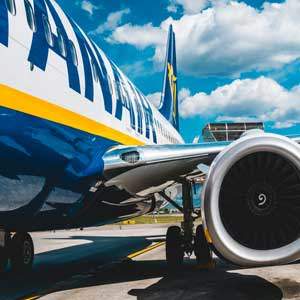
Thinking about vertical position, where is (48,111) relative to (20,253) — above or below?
above

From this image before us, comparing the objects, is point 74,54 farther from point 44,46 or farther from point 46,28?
point 44,46

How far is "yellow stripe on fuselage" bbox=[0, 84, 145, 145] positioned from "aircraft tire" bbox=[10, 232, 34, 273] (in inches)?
154

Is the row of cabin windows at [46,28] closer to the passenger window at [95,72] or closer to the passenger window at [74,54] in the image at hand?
the passenger window at [74,54]

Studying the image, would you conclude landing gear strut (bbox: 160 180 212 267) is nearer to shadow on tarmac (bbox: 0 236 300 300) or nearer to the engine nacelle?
shadow on tarmac (bbox: 0 236 300 300)

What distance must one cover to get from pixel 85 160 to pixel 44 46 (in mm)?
1585

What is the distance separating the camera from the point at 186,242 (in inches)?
409

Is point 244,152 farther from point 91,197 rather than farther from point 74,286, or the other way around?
point 74,286

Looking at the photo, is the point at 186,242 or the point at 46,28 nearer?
the point at 46,28

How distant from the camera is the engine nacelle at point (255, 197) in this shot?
Answer: 5.25 meters

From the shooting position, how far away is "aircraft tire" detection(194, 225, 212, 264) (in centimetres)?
1006

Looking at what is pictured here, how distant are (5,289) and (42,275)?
166 cm

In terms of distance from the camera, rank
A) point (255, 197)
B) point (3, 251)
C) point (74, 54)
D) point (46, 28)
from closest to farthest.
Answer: point (255, 197) → point (46, 28) → point (74, 54) → point (3, 251)

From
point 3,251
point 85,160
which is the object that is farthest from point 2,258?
point 85,160

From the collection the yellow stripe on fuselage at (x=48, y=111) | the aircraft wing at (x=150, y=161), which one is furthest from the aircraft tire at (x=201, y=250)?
the yellow stripe on fuselage at (x=48, y=111)
